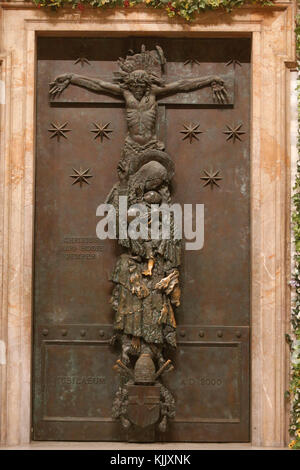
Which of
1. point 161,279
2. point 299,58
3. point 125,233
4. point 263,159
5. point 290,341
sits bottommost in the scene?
point 290,341

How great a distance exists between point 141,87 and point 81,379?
7.35 feet

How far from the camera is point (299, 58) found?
5.27 metres

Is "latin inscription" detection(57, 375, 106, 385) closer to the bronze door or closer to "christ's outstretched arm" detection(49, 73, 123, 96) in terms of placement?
the bronze door

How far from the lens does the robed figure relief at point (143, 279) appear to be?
5160 millimetres

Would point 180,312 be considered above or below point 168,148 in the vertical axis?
below

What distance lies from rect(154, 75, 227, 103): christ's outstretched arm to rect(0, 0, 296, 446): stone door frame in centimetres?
24

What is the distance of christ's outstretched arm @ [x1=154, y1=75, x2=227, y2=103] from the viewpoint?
543cm

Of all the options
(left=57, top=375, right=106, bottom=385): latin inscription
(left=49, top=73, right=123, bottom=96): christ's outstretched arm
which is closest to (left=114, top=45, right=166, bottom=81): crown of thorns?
(left=49, top=73, right=123, bottom=96): christ's outstretched arm

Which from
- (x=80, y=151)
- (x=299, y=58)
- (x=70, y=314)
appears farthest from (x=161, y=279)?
(x=299, y=58)

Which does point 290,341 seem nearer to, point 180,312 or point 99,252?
point 180,312

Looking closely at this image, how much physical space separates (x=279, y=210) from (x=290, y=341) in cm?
96

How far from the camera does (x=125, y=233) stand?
5.23m

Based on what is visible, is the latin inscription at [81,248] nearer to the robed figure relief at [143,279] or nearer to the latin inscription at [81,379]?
the robed figure relief at [143,279]

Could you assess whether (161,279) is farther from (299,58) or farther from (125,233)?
(299,58)
